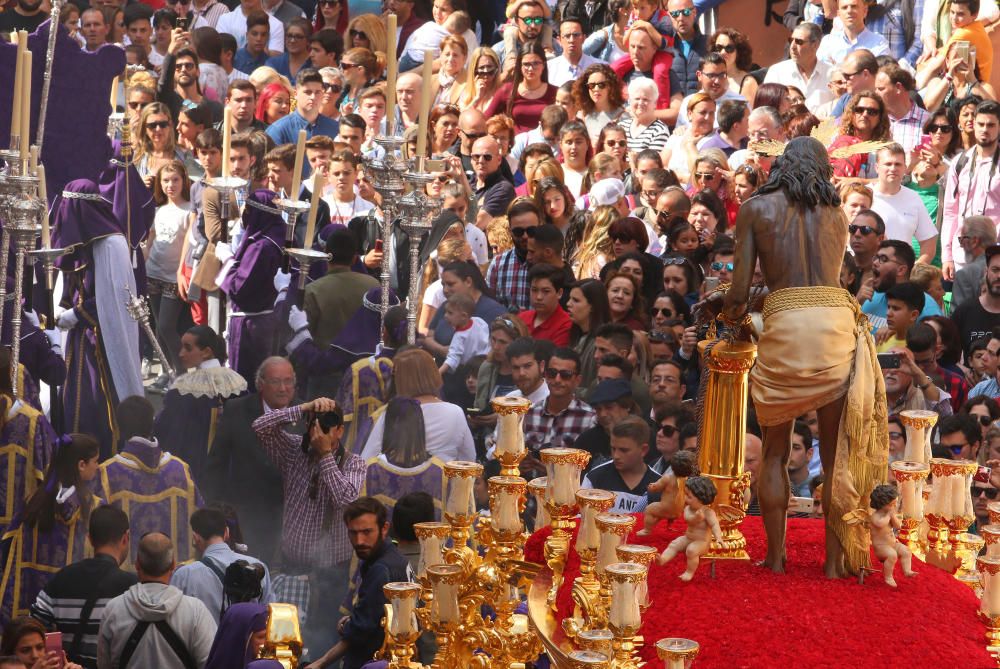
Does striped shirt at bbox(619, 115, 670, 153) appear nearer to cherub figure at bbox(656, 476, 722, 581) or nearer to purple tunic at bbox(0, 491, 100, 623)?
purple tunic at bbox(0, 491, 100, 623)

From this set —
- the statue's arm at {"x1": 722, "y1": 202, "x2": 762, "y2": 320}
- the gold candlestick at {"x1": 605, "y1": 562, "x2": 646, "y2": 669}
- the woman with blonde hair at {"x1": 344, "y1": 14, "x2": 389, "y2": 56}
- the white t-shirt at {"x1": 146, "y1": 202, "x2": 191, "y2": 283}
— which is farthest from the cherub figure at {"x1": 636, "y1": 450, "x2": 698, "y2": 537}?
the woman with blonde hair at {"x1": 344, "y1": 14, "x2": 389, "y2": 56}

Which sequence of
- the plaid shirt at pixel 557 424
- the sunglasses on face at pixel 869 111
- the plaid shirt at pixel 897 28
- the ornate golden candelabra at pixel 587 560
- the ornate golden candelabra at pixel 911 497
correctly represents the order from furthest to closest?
1. the plaid shirt at pixel 897 28
2. the sunglasses on face at pixel 869 111
3. the plaid shirt at pixel 557 424
4. the ornate golden candelabra at pixel 911 497
5. the ornate golden candelabra at pixel 587 560

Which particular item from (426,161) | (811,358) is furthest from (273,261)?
(811,358)

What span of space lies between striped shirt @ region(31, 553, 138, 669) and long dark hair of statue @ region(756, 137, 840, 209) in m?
4.46

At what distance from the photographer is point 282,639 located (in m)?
6.82

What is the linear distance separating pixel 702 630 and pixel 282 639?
1.71 m

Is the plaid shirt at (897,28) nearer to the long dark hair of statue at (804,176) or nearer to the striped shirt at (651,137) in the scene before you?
the striped shirt at (651,137)

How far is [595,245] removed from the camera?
12523 mm

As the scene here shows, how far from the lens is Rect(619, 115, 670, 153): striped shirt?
14.5 m

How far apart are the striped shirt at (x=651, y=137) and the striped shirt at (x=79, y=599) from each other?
253 inches

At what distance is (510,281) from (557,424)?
193cm

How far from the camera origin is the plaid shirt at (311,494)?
10.1 metres

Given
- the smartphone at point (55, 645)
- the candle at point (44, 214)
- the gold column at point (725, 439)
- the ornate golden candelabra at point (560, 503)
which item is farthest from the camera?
the candle at point (44, 214)

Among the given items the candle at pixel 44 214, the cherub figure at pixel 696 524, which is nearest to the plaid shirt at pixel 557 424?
the candle at pixel 44 214
